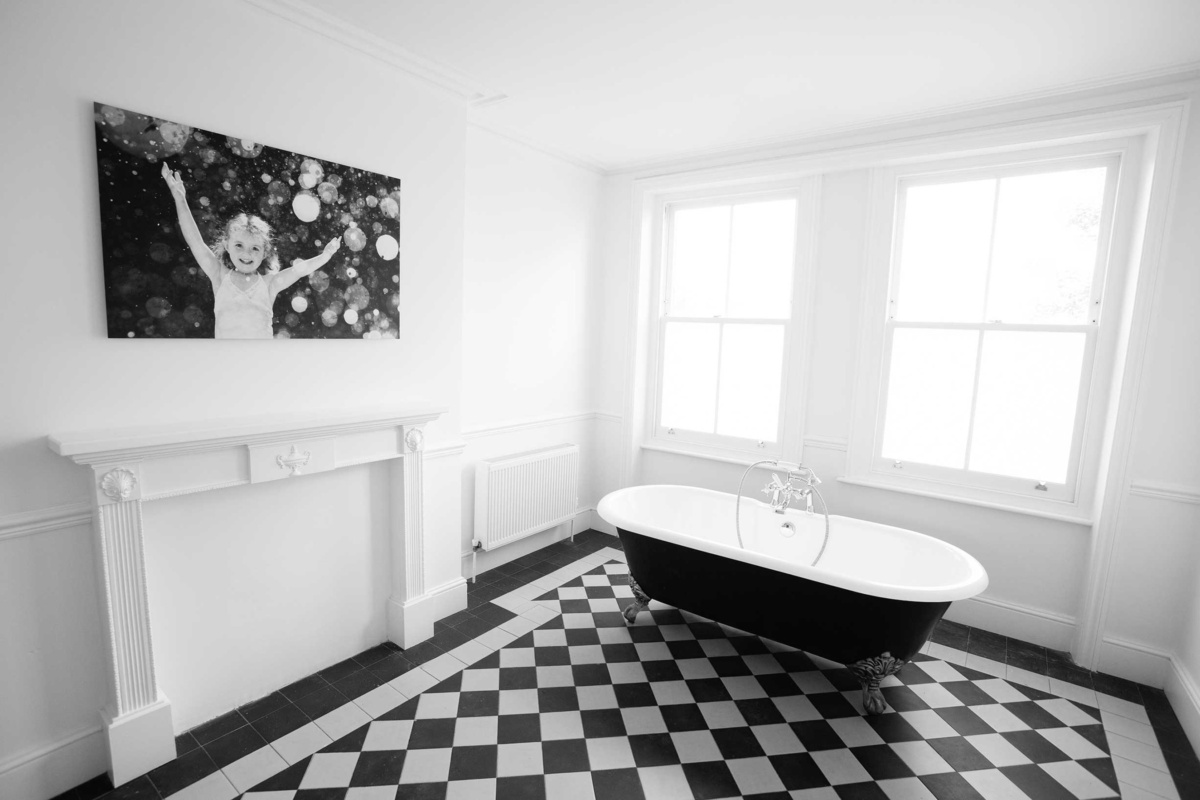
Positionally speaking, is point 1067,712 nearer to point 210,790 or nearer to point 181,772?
point 210,790

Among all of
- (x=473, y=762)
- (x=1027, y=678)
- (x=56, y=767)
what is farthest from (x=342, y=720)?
(x=1027, y=678)

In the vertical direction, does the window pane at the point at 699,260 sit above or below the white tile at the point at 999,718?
above

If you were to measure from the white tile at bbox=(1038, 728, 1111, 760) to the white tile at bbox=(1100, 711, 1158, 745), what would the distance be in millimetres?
150

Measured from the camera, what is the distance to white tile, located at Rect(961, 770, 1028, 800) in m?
2.02

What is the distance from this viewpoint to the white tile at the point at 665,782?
1.97 m

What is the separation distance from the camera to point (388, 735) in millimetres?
2215

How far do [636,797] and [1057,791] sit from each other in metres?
Answer: 1.48

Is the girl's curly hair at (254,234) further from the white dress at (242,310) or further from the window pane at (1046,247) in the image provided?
the window pane at (1046,247)

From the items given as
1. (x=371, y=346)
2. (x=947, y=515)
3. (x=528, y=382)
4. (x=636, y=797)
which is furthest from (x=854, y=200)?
(x=636, y=797)

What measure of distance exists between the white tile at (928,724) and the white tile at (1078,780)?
12.4 inches

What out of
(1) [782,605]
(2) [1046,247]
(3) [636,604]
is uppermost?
(2) [1046,247]

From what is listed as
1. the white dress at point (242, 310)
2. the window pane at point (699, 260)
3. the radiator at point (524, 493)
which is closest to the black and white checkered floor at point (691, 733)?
the radiator at point (524, 493)

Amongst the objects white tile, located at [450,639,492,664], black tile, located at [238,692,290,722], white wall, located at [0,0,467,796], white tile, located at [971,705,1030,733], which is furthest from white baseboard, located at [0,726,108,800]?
white tile, located at [971,705,1030,733]

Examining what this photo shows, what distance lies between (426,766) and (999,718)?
231cm
